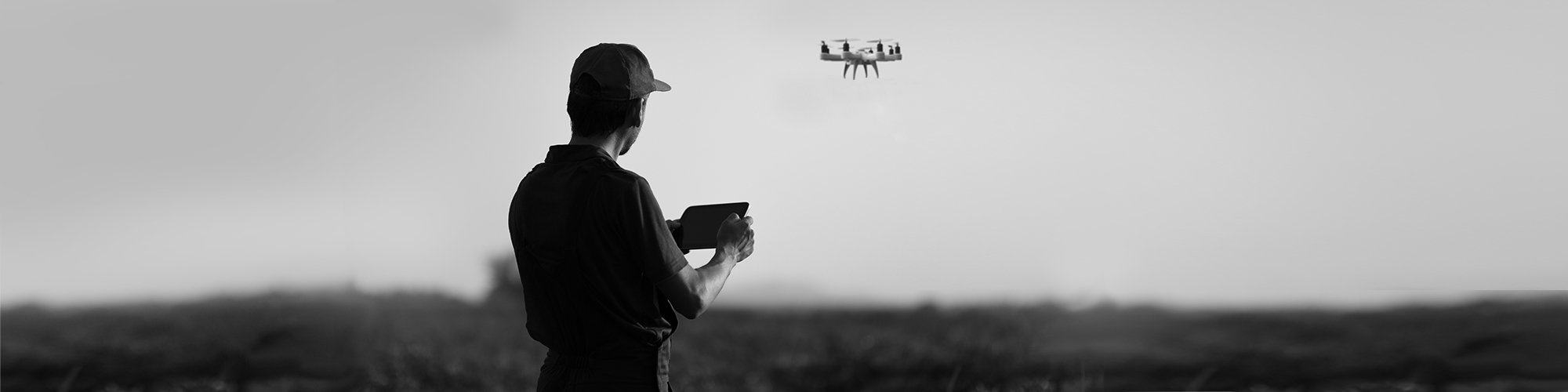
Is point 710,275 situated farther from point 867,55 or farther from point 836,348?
point 836,348

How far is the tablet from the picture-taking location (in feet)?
5.03

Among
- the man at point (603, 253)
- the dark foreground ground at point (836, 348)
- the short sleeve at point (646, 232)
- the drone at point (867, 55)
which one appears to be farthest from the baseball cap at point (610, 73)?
the dark foreground ground at point (836, 348)

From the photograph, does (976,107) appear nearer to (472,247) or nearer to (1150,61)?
(1150,61)

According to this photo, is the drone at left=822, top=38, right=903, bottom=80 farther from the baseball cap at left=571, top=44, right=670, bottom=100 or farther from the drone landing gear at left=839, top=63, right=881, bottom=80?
the baseball cap at left=571, top=44, right=670, bottom=100

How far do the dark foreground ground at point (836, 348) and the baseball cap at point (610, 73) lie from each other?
3080mm

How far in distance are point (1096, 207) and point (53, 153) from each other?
4.35m

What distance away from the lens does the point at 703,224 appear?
60.9 inches

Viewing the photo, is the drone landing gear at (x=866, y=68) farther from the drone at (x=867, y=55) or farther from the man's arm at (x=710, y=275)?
the man's arm at (x=710, y=275)

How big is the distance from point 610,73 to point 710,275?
0.28 metres

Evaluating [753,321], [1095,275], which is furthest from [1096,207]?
[753,321]

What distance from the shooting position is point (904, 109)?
4199mm

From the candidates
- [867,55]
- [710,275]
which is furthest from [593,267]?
[867,55]

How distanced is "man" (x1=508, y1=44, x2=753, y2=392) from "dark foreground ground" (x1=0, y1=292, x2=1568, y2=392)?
3034 millimetres

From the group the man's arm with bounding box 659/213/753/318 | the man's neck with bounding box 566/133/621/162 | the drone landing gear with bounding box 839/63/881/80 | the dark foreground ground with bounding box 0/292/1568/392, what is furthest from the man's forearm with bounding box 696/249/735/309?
the dark foreground ground with bounding box 0/292/1568/392
